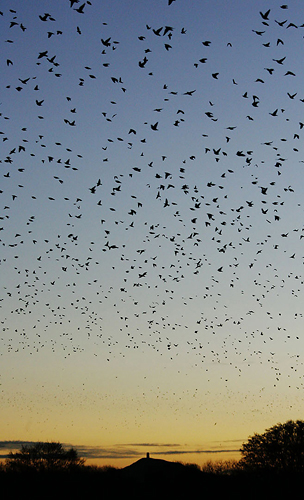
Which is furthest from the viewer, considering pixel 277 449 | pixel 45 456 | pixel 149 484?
pixel 45 456

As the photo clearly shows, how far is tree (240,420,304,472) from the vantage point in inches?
2207

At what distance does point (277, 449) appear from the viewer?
5859 cm

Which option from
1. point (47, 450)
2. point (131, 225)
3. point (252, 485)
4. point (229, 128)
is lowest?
point (252, 485)

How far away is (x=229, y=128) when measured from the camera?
2458 centimetres

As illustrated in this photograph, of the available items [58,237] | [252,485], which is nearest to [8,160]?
[58,237]

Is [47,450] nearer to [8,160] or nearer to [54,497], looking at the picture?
[54,497]

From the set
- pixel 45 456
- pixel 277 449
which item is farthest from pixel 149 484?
pixel 45 456

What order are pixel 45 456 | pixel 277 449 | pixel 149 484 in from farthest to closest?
pixel 45 456 → pixel 277 449 → pixel 149 484

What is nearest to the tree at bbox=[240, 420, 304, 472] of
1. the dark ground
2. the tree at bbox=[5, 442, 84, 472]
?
the dark ground

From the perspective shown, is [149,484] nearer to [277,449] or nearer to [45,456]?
[277,449]

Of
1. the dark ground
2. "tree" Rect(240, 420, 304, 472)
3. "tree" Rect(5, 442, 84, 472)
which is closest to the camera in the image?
the dark ground

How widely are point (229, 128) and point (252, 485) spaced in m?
30.2

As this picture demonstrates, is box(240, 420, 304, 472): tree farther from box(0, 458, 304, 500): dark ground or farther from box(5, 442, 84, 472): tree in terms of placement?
box(5, 442, 84, 472): tree

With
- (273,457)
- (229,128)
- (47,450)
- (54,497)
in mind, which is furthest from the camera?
(47,450)
